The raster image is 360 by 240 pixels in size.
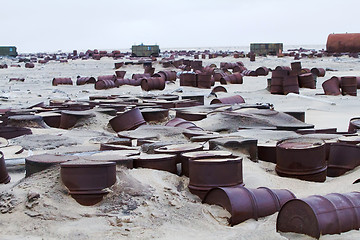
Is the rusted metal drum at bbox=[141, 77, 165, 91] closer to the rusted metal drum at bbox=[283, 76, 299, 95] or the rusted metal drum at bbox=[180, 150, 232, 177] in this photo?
the rusted metal drum at bbox=[283, 76, 299, 95]

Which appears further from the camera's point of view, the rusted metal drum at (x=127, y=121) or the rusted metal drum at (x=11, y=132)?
the rusted metal drum at (x=127, y=121)

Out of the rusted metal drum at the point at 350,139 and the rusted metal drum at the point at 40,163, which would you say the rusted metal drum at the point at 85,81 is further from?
the rusted metal drum at the point at 40,163

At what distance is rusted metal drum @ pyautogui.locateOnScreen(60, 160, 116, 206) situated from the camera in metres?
3.99

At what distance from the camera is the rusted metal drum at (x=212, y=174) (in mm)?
4352

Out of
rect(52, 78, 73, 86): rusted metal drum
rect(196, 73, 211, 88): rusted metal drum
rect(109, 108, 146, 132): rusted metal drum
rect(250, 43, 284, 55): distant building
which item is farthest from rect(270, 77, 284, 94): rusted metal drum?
rect(250, 43, 284, 55): distant building

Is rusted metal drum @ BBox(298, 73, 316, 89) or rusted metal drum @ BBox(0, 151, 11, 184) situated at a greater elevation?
rusted metal drum @ BBox(0, 151, 11, 184)

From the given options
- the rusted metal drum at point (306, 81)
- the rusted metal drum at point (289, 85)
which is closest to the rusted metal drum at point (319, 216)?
the rusted metal drum at point (289, 85)

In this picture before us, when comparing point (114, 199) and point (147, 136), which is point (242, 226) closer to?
point (114, 199)

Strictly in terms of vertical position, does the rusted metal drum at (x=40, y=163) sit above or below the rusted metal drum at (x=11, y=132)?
above

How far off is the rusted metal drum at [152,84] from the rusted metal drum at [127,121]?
7357mm

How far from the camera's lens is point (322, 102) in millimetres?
11211

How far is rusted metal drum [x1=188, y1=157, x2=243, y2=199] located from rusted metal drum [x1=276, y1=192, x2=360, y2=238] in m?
1.00

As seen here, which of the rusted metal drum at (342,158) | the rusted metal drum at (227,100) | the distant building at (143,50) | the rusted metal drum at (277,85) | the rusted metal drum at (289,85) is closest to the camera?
the rusted metal drum at (342,158)

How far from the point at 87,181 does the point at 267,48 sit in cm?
4167
